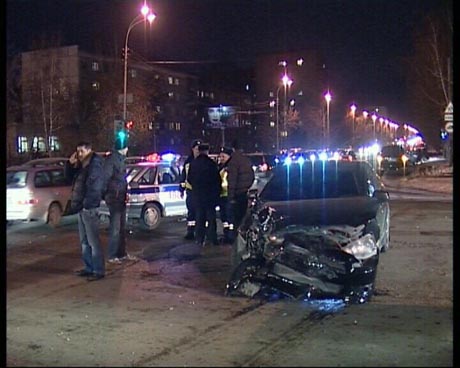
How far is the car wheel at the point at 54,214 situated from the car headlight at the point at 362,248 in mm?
9699

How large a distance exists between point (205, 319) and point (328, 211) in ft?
8.69

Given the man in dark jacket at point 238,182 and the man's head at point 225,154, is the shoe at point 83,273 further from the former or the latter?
the man's head at point 225,154

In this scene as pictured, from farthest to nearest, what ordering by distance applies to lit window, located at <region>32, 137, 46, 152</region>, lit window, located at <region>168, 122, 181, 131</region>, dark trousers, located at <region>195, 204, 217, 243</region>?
lit window, located at <region>168, 122, 181, 131</region>, lit window, located at <region>32, 137, 46, 152</region>, dark trousers, located at <region>195, 204, 217, 243</region>

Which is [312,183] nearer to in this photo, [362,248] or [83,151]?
[362,248]

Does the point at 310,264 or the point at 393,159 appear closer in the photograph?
the point at 310,264

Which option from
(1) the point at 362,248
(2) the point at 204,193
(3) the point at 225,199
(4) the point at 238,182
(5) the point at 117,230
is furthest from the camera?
Answer: (3) the point at 225,199

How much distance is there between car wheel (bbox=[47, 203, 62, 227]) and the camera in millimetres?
16297

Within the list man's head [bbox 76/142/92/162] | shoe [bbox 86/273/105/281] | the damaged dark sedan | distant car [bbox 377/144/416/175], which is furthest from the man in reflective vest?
distant car [bbox 377/144/416/175]

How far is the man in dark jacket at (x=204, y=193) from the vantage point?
40.8 feet

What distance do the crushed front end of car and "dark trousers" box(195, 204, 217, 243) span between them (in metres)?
3.80

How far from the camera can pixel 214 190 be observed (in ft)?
41.3

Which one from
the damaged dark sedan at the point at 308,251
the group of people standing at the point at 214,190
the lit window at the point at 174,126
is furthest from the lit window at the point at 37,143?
the damaged dark sedan at the point at 308,251

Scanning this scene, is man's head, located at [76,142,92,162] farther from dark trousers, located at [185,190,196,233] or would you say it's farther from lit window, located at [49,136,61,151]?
lit window, located at [49,136,61,151]

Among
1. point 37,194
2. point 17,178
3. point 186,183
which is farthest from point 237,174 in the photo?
point 17,178
